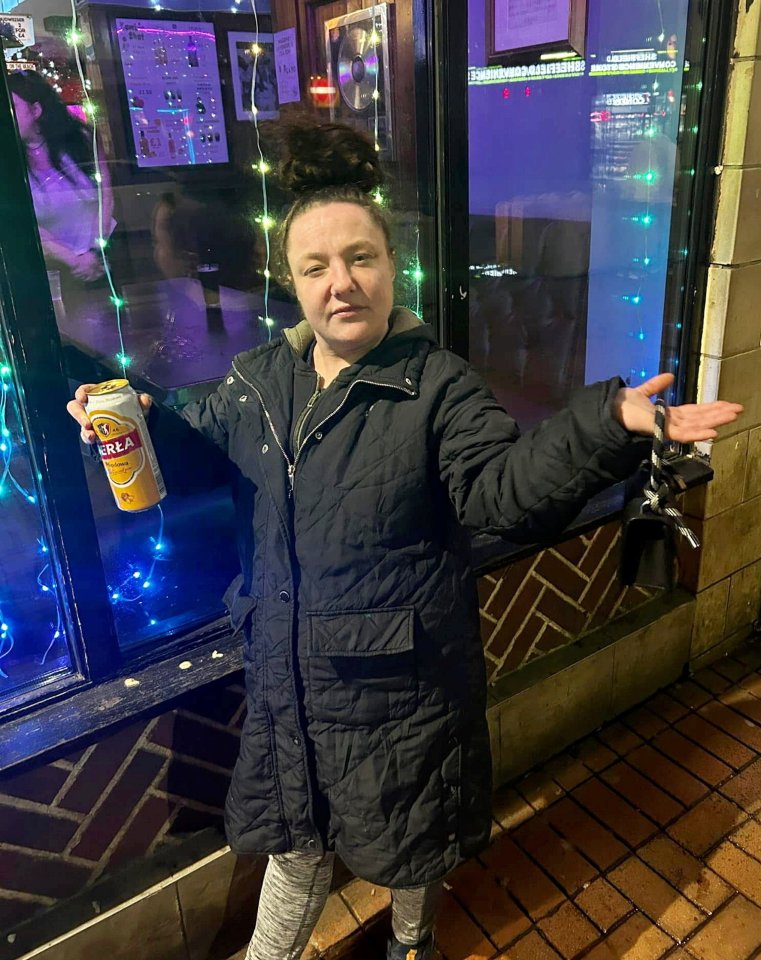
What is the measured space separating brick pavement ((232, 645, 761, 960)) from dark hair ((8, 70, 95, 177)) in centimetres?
226

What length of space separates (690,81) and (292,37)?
1.47m

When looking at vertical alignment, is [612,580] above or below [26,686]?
below

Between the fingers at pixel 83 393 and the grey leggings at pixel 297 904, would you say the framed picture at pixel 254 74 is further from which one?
the grey leggings at pixel 297 904

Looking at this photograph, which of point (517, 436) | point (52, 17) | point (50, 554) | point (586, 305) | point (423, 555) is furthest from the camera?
point (586, 305)

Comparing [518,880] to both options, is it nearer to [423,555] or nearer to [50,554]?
[423,555]

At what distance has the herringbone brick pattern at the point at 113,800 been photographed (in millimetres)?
1970

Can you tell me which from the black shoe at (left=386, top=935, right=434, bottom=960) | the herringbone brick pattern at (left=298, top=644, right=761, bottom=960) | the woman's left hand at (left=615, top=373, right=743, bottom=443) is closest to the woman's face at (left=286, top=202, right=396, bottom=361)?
the woman's left hand at (left=615, top=373, right=743, bottom=443)

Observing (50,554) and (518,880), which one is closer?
(50,554)

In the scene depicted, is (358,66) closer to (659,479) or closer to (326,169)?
(326,169)

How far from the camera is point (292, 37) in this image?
230cm

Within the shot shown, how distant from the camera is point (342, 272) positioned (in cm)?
159

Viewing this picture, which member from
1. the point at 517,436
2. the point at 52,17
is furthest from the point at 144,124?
the point at 517,436

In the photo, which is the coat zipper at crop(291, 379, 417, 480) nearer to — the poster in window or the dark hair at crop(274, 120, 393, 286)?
the dark hair at crop(274, 120, 393, 286)

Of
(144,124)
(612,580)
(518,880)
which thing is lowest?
(518,880)
